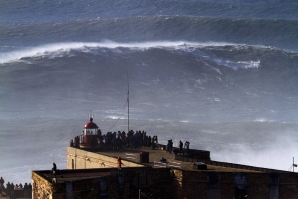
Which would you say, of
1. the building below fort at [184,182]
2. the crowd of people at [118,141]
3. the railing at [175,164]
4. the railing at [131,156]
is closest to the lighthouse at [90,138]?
the crowd of people at [118,141]

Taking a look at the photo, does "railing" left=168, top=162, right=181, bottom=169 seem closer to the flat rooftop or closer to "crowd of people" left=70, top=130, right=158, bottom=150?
the flat rooftop

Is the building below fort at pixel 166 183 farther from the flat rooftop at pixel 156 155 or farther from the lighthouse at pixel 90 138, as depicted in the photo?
the lighthouse at pixel 90 138

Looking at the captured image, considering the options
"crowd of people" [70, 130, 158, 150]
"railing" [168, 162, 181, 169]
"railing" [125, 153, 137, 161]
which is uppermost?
"crowd of people" [70, 130, 158, 150]

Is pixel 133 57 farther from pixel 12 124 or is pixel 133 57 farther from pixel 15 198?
pixel 15 198

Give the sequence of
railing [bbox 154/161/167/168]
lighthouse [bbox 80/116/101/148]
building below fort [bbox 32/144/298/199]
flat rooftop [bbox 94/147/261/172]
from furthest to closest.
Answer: lighthouse [bbox 80/116/101/148] → railing [bbox 154/161/167/168] → flat rooftop [bbox 94/147/261/172] → building below fort [bbox 32/144/298/199]

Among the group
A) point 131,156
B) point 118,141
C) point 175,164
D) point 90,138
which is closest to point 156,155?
point 131,156

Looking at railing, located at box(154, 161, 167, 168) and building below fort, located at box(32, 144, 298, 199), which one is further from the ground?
railing, located at box(154, 161, 167, 168)

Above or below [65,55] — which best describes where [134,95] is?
below

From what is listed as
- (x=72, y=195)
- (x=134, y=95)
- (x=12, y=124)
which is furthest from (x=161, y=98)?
(x=72, y=195)

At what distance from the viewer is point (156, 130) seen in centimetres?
5497

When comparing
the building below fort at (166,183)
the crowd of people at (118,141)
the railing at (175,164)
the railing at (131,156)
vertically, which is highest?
the crowd of people at (118,141)

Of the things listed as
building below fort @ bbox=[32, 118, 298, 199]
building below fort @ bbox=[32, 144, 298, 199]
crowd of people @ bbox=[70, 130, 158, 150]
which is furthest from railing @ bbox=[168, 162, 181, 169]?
crowd of people @ bbox=[70, 130, 158, 150]

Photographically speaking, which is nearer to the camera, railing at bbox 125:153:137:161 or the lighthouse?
railing at bbox 125:153:137:161

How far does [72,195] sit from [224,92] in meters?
61.4
